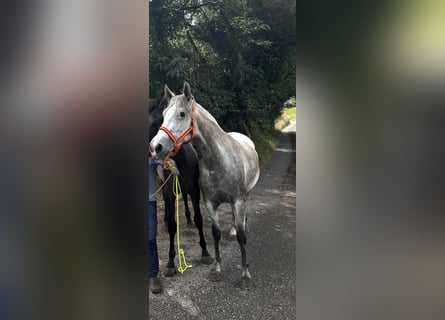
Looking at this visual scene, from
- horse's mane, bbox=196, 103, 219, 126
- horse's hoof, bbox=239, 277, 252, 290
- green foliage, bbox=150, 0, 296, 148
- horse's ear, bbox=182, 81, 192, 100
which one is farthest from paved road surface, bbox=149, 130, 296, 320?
horse's ear, bbox=182, 81, 192, 100

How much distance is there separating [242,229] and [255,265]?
0.75 ft

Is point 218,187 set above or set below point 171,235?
above

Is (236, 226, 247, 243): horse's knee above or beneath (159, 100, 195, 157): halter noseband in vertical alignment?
beneath

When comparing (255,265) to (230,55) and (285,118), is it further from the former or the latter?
(230,55)

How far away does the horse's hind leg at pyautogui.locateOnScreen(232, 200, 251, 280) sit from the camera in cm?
186

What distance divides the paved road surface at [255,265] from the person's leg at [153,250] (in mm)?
37

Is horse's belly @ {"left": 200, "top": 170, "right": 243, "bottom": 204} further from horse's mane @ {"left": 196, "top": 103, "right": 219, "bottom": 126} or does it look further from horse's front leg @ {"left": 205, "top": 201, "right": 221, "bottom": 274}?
horse's mane @ {"left": 196, "top": 103, "right": 219, "bottom": 126}

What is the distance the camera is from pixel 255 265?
1.87 m

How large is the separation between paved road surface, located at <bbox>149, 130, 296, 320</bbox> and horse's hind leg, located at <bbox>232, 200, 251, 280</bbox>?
0.10 ft

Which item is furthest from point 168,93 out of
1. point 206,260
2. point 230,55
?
point 206,260
